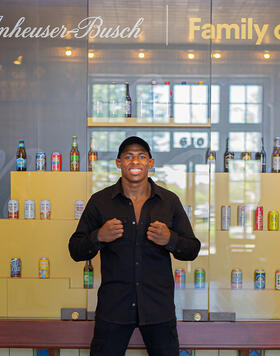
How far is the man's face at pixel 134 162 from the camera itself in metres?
2.07

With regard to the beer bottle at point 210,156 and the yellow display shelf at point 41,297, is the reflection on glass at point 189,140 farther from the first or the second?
the yellow display shelf at point 41,297

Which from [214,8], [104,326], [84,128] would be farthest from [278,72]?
[104,326]

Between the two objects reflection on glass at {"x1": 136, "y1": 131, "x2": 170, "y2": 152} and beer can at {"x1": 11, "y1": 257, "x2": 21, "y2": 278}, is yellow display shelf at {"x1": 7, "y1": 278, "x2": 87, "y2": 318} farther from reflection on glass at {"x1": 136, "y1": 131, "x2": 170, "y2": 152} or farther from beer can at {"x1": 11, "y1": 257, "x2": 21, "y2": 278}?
reflection on glass at {"x1": 136, "y1": 131, "x2": 170, "y2": 152}

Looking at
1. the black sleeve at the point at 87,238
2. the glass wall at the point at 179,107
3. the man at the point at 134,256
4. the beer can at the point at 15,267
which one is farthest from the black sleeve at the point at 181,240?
the beer can at the point at 15,267

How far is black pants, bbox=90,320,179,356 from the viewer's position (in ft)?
6.50

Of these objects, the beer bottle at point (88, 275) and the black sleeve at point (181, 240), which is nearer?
the black sleeve at point (181, 240)

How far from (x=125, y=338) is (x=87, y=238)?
461mm

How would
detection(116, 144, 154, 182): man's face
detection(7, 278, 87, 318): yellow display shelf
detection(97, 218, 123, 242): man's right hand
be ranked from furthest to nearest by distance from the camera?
detection(7, 278, 87, 318): yellow display shelf → detection(116, 144, 154, 182): man's face → detection(97, 218, 123, 242): man's right hand

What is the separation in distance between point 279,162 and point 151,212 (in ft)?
4.36

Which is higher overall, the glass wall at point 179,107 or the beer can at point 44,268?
the glass wall at point 179,107

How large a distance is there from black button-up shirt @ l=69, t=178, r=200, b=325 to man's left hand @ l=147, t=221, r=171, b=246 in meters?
0.03

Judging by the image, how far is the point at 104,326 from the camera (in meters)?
1.99

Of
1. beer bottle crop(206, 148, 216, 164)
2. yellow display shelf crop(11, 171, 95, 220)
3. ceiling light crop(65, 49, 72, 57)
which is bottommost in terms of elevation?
yellow display shelf crop(11, 171, 95, 220)

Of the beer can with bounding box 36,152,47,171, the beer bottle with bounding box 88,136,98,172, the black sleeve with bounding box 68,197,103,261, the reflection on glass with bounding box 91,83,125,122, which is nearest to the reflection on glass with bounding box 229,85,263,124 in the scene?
the reflection on glass with bounding box 91,83,125,122
